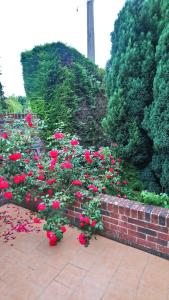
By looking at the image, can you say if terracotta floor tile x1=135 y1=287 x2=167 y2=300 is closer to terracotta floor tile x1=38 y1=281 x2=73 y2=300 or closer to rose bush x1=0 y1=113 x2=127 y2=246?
terracotta floor tile x1=38 y1=281 x2=73 y2=300

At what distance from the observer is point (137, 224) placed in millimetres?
1883

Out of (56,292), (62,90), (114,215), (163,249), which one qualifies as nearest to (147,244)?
(163,249)

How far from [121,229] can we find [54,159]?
1089 millimetres

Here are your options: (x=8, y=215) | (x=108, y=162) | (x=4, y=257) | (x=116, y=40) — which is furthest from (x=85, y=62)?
(x=4, y=257)

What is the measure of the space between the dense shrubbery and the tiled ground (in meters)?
1.19

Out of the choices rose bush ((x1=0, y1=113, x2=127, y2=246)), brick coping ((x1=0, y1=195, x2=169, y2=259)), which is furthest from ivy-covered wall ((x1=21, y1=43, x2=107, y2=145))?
brick coping ((x1=0, y1=195, x2=169, y2=259))

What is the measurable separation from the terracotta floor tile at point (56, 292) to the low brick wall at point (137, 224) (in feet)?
2.54

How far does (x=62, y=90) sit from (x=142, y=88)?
6.50ft

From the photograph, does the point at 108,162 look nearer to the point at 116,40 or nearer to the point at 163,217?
the point at 163,217

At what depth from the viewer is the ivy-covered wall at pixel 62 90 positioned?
405cm

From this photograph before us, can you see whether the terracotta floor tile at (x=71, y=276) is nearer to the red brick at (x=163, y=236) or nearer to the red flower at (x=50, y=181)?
the red brick at (x=163, y=236)

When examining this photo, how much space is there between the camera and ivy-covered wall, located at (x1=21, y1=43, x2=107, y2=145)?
4055 millimetres

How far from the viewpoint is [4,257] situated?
1.89 metres

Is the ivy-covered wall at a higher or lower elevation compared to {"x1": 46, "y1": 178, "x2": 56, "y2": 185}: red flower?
higher
